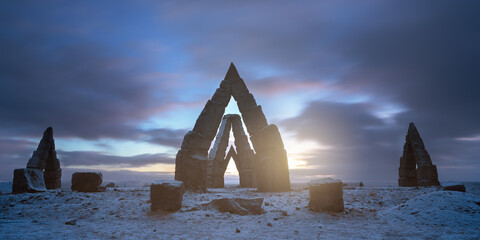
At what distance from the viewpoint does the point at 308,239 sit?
14.2 ft

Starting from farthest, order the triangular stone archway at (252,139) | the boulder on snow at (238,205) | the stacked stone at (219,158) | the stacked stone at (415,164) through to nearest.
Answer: the stacked stone at (219,158)
the stacked stone at (415,164)
the triangular stone archway at (252,139)
the boulder on snow at (238,205)

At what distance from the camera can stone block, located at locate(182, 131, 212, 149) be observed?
10664mm

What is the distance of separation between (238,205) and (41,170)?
481 inches

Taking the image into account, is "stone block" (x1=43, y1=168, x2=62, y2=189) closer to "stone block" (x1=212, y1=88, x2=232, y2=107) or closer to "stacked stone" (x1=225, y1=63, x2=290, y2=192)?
"stone block" (x1=212, y1=88, x2=232, y2=107)

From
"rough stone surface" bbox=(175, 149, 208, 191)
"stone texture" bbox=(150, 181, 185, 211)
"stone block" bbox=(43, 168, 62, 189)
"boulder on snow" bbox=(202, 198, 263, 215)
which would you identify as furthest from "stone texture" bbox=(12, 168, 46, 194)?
"boulder on snow" bbox=(202, 198, 263, 215)

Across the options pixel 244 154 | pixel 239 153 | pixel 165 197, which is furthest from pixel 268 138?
pixel 239 153

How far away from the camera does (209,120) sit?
11273 mm

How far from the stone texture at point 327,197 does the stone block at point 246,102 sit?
6001 millimetres

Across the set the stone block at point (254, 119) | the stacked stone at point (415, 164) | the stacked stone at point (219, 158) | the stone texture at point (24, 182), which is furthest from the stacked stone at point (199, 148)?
the stacked stone at point (415, 164)

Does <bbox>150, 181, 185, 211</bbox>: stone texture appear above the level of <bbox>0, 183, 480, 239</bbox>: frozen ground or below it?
above

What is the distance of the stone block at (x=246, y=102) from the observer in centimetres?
1202

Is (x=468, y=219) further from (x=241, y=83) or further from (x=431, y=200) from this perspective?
(x=241, y=83)

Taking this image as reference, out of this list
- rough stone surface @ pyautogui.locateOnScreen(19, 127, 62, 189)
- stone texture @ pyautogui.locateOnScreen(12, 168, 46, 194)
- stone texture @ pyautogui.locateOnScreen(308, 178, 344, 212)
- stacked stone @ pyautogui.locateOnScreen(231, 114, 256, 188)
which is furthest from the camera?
stacked stone @ pyautogui.locateOnScreen(231, 114, 256, 188)

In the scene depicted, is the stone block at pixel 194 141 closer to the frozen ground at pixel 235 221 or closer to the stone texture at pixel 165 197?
the frozen ground at pixel 235 221
